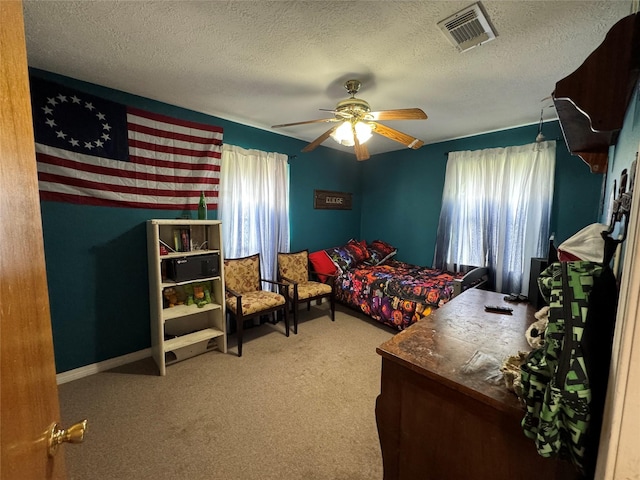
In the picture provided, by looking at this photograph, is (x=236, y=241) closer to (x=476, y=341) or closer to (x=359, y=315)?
(x=359, y=315)

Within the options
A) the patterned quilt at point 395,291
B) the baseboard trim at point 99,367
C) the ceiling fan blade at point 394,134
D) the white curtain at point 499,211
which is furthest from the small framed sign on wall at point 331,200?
the baseboard trim at point 99,367

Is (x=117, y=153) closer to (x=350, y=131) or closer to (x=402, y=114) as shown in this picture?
(x=350, y=131)

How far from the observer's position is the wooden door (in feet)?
1.47

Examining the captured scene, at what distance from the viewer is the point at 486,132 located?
3.47 metres

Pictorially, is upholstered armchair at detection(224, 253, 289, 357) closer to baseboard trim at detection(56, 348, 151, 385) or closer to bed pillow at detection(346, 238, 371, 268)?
baseboard trim at detection(56, 348, 151, 385)

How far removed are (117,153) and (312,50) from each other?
1.95m

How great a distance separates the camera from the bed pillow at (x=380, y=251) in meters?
4.31

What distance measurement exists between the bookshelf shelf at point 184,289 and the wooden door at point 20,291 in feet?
Answer: 6.07

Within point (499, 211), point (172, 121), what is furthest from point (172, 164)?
point (499, 211)

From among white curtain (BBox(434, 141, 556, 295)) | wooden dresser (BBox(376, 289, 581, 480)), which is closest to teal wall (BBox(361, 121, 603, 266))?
white curtain (BBox(434, 141, 556, 295))

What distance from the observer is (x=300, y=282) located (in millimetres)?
3652

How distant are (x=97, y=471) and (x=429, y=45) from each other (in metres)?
3.22

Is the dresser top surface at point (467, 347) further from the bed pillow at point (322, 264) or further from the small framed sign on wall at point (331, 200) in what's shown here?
the small framed sign on wall at point (331, 200)

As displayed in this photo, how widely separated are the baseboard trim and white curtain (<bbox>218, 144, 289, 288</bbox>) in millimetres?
1290
